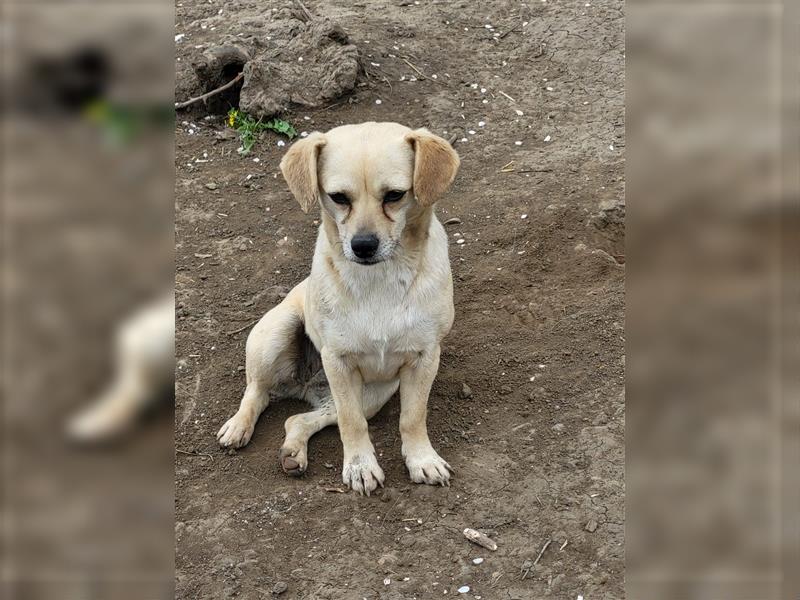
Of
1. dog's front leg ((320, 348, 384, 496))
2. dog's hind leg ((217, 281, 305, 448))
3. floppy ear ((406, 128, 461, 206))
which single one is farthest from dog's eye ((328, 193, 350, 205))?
A: dog's hind leg ((217, 281, 305, 448))

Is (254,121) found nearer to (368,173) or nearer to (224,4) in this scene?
(224,4)

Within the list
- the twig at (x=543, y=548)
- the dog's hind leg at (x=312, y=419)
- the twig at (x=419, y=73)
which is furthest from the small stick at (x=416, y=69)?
the twig at (x=543, y=548)

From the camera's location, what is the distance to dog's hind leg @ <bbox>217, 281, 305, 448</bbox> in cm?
531

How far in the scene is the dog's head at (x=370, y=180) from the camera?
4254mm

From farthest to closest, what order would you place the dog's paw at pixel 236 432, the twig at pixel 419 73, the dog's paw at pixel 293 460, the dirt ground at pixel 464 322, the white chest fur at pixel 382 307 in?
1. the twig at pixel 419 73
2. the dog's paw at pixel 236 432
3. the dog's paw at pixel 293 460
4. the white chest fur at pixel 382 307
5. the dirt ground at pixel 464 322

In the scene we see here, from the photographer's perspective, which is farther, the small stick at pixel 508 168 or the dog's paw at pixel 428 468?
the small stick at pixel 508 168

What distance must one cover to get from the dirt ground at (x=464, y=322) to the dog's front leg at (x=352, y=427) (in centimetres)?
10

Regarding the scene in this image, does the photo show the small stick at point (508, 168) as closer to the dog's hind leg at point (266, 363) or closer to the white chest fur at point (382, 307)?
the dog's hind leg at point (266, 363)


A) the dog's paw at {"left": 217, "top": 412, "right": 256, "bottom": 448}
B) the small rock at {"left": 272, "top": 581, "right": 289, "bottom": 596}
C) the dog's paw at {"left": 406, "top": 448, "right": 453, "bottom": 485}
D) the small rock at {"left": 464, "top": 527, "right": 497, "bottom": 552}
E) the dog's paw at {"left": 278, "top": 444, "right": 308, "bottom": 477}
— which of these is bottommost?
the dog's paw at {"left": 217, "top": 412, "right": 256, "bottom": 448}

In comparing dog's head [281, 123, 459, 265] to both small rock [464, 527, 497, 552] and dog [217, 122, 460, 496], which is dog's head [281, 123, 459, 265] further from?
small rock [464, 527, 497, 552]

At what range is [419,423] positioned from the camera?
4.97m
